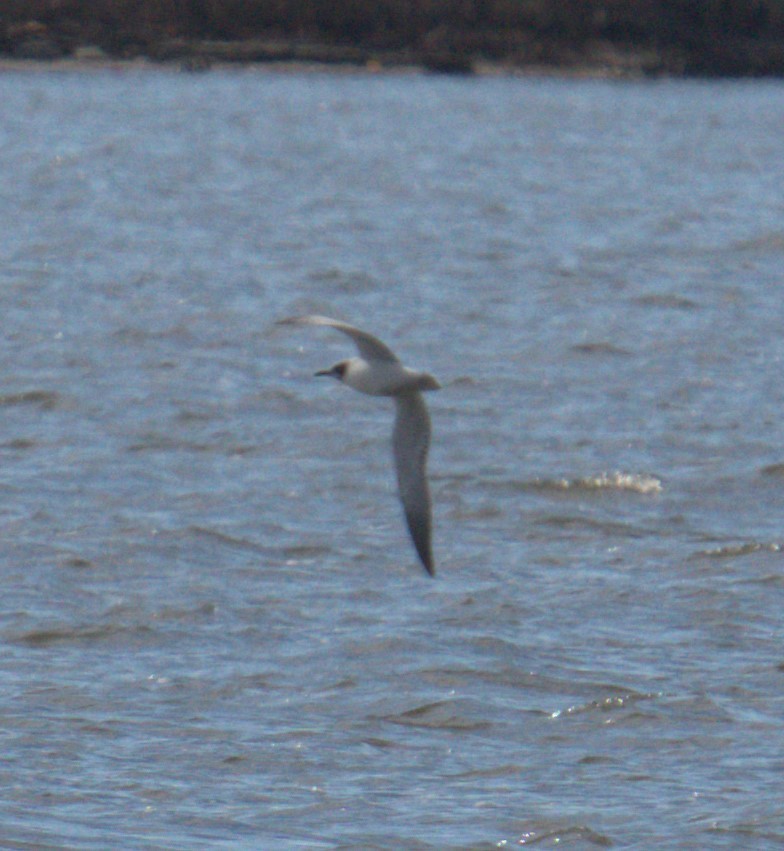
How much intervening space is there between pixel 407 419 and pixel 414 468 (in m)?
0.19

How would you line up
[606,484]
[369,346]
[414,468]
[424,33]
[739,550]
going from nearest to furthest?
[369,346] < [414,468] < [739,550] < [606,484] < [424,33]

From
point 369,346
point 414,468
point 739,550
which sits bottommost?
point 739,550

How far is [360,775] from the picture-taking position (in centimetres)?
890

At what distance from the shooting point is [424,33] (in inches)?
3681

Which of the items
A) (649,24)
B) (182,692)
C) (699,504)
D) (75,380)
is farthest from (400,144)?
(649,24)

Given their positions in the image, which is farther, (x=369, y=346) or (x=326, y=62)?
(x=326, y=62)

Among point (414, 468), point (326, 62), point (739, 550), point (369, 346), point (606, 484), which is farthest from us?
point (326, 62)

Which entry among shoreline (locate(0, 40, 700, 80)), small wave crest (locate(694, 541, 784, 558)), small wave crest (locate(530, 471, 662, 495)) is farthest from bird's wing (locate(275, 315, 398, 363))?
shoreline (locate(0, 40, 700, 80))

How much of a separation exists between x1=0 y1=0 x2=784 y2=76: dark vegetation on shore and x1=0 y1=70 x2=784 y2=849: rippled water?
5619cm

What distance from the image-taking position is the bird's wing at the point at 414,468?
8477mm

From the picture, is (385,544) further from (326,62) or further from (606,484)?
(326,62)

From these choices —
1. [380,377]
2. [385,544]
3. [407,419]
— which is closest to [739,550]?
[385,544]

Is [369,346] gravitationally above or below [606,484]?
above

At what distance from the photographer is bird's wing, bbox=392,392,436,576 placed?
848 cm
